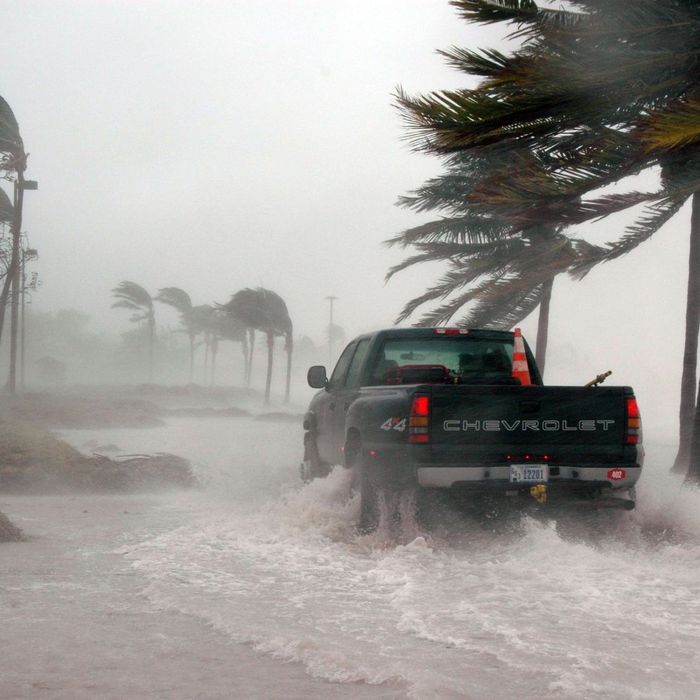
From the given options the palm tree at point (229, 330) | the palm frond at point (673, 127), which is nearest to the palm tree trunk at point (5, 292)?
the palm frond at point (673, 127)

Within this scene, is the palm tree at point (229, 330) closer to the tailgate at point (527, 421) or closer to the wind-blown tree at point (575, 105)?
the wind-blown tree at point (575, 105)

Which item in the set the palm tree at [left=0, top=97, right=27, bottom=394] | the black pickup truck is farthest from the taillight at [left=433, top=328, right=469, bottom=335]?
the palm tree at [left=0, top=97, right=27, bottom=394]

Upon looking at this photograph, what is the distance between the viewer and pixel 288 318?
2267 inches

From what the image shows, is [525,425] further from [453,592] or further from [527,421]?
[453,592]

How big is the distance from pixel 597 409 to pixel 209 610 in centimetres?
356

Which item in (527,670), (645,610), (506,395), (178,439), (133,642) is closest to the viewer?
(527,670)

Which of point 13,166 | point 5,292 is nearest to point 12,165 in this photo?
point 13,166

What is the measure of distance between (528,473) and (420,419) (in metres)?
0.96

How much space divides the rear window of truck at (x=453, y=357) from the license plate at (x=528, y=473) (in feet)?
5.47

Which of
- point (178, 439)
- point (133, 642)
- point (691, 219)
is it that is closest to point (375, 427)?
point (133, 642)

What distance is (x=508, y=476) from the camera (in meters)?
7.69

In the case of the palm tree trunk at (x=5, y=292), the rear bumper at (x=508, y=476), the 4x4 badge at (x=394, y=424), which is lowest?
the rear bumper at (x=508, y=476)

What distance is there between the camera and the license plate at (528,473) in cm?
771

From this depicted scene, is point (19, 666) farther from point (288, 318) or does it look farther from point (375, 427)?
point (288, 318)
